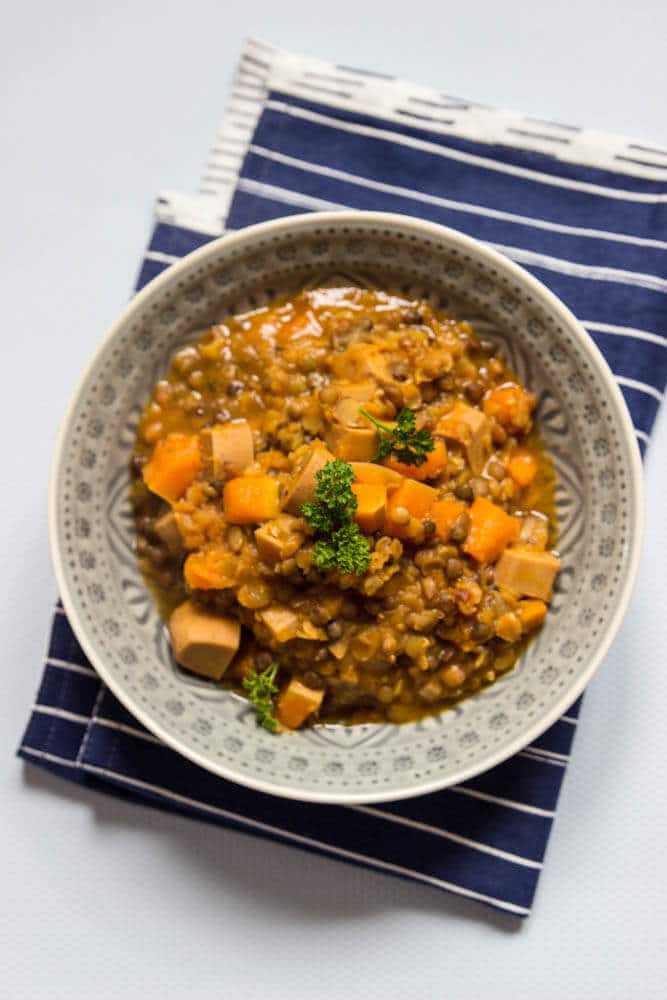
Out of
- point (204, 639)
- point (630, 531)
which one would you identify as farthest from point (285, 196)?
point (630, 531)

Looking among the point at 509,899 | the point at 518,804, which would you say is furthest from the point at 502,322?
the point at 509,899

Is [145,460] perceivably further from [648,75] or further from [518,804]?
[648,75]

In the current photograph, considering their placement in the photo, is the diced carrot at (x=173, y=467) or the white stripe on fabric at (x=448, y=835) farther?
the white stripe on fabric at (x=448, y=835)

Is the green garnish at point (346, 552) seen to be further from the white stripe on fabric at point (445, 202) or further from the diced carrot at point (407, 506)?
the white stripe on fabric at point (445, 202)

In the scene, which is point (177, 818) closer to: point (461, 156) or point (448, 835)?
point (448, 835)

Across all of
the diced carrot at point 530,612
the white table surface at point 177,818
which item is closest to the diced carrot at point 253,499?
the diced carrot at point 530,612
